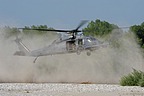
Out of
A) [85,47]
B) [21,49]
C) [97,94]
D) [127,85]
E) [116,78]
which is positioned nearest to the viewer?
[97,94]

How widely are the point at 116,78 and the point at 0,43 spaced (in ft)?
46.1

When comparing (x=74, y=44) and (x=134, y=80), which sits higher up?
(x=74, y=44)

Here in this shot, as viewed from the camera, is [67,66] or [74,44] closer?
[74,44]

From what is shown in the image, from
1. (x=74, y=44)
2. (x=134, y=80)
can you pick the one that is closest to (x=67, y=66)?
(x=74, y=44)

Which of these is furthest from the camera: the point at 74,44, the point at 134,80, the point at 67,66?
the point at 67,66

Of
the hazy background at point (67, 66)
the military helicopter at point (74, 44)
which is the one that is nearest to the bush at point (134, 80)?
the military helicopter at point (74, 44)

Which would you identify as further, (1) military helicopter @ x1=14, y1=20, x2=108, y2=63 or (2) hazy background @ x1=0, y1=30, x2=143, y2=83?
(2) hazy background @ x1=0, y1=30, x2=143, y2=83

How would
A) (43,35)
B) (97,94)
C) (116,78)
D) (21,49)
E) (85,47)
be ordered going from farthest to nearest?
(43,35)
(116,78)
(21,49)
(85,47)
(97,94)

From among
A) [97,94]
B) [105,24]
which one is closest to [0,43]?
[97,94]

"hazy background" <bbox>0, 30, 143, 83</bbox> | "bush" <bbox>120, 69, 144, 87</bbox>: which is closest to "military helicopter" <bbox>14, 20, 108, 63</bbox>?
"hazy background" <bbox>0, 30, 143, 83</bbox>

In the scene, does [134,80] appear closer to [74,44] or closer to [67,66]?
[74,44]

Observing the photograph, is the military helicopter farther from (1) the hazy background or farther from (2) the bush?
(2) the bush

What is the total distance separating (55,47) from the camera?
191 ft

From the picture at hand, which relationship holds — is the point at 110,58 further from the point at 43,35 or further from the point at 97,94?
the point at 97,94
